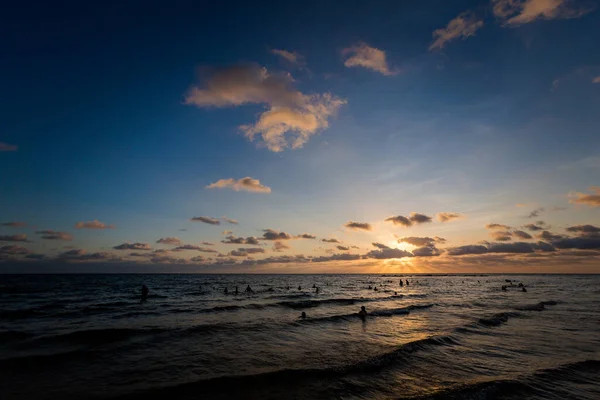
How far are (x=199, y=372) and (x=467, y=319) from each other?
2446cm

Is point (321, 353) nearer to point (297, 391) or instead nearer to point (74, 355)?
point (297, 391)

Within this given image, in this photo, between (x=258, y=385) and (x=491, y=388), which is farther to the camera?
(x=258, y=385)

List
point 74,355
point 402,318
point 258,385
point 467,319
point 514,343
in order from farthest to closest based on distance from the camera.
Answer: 1. point 402,318
2. point 467,319
3. point 514,343
4. point 74,355
5. point 258,385

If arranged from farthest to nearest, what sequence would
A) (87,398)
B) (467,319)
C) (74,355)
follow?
(467,319) → (74,355) → (87,398)

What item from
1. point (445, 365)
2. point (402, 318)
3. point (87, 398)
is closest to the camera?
point (87, 398)

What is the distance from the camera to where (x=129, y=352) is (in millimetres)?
16234

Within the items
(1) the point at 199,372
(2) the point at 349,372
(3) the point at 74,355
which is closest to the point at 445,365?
(2) the point at 349,372

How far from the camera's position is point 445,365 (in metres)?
13.9

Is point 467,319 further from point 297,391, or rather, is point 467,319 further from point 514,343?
point 297,391

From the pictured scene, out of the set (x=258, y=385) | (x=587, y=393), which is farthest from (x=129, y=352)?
(x=587, y=393)

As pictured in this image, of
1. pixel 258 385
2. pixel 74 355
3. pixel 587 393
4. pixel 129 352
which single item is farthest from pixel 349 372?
pixel 74 355

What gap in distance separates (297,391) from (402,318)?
69.1ft

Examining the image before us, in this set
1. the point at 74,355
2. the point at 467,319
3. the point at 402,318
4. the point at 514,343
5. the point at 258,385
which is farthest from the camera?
the point at 402,318

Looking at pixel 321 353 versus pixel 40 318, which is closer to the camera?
pixel 321 353
